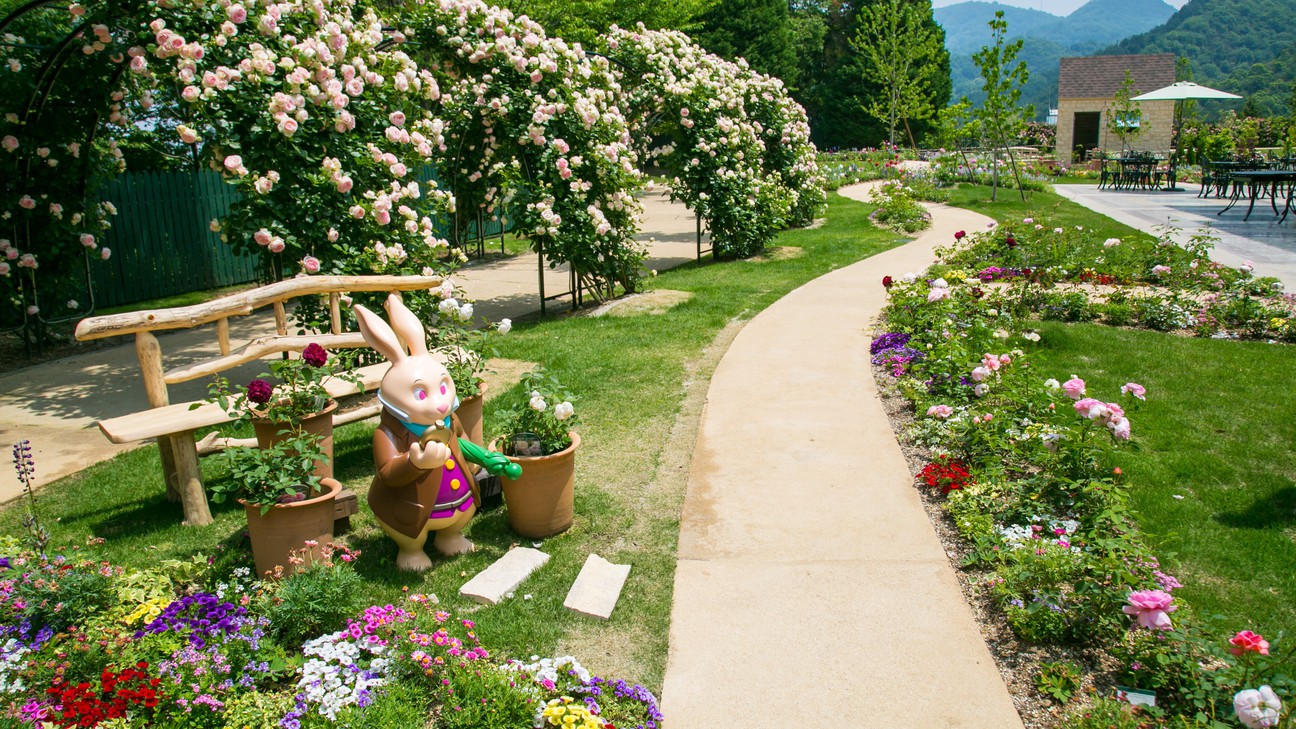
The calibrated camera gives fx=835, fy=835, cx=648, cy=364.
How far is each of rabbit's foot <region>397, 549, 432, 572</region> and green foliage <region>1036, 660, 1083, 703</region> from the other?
2814 mm

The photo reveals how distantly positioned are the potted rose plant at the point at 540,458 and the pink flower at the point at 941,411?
250 centimetres

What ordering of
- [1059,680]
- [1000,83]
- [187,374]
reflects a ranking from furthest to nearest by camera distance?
[1000,83] → [187,374] → [1059,680]

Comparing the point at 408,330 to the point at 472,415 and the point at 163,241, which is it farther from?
the point at 163,241

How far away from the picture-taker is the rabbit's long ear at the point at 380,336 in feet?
13.1

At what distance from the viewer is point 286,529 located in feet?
12.8

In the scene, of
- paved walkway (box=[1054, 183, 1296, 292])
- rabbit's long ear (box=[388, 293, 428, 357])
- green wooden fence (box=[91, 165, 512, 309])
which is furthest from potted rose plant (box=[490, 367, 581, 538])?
paved walkway (box=[1054, 183, 1296, 292])

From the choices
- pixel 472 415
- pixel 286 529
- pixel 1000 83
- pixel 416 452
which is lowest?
pixel 286 529

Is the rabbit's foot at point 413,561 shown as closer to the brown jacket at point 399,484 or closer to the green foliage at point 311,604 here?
the brown jacket at point 399,484

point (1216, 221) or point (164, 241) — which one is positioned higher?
point (164, 241)

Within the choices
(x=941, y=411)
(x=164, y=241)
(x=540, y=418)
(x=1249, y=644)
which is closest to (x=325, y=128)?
(x=540, y=418)

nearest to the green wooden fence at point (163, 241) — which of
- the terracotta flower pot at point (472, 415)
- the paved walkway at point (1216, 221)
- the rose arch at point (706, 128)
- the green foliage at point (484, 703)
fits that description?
the rose arch at point (706, 128)

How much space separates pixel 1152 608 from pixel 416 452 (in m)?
3.03

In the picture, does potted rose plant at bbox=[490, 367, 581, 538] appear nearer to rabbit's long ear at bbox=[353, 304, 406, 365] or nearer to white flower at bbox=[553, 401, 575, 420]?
white flower at bbox=[553, 401, 575, 420]

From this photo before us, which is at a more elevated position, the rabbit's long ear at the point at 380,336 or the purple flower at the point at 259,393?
the rabbit's long ear at the point at 380,336
